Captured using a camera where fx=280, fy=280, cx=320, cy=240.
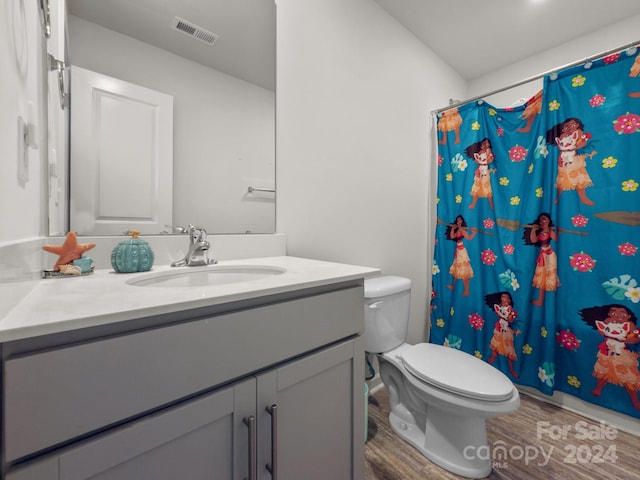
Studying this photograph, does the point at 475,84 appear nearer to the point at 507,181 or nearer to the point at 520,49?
the point at 520,49

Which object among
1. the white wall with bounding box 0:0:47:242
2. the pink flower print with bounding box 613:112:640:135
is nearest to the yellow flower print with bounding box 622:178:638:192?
the pink flower print with bounding box 613:112:640:135

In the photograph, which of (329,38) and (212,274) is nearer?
A: (212,274)

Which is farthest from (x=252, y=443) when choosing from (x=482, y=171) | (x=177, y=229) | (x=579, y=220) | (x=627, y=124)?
(x=627, y=124)

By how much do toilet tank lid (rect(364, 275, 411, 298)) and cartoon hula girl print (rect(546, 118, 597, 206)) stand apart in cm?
102

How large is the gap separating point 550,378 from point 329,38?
2.25 m

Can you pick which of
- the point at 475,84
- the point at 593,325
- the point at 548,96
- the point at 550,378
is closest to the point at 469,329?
the point at 550,378

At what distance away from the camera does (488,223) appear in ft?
6.07

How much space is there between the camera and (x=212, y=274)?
1.01 m

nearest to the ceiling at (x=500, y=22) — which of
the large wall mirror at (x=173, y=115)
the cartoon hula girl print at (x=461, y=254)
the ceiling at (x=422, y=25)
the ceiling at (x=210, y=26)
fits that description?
the ceiling at (x=422, y=25)

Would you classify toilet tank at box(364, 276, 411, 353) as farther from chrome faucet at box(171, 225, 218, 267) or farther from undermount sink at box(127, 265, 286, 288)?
chrome faucet at box(171, 225, 218, 267)

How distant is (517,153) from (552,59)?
0.96 meters

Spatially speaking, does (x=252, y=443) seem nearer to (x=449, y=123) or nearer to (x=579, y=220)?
(x=579, y=220)

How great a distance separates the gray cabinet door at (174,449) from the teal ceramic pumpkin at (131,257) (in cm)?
49

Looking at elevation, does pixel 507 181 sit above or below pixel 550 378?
above
